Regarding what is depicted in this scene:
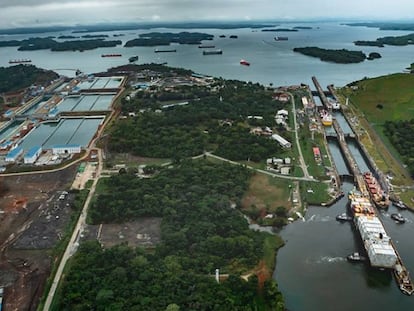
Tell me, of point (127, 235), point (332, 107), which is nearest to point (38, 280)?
point (127, 235)

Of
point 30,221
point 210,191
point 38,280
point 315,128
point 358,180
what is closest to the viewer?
point 38,280

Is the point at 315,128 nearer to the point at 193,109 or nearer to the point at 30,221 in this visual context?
the point at 193,109

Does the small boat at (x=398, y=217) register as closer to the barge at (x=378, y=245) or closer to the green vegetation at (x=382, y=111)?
the barge at (x=378, y=245)

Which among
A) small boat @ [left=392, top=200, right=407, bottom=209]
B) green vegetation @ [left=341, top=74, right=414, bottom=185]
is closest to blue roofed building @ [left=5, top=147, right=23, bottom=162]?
small boat @ [left=392, top=200, right=407, bottom=209]

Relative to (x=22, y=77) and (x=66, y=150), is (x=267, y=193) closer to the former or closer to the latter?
(x=66, y=150)

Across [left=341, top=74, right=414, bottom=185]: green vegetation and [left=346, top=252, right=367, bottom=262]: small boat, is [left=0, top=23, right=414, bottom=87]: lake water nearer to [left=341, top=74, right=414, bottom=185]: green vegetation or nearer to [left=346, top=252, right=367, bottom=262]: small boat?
[left=341, top=74, right=414, bottom=185]: green vegetation

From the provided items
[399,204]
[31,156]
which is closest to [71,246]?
[31,156]

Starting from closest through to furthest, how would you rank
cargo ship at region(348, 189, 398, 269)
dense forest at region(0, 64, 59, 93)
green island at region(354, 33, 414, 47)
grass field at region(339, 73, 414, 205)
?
1. cargo ship at region(348, 189, 398, 269)
2. grass field at region(339, 73, 414, 205)
3. dense forest at region(0, 64, 59, 93)
4. green island at region(354, 33, 414, 47)
